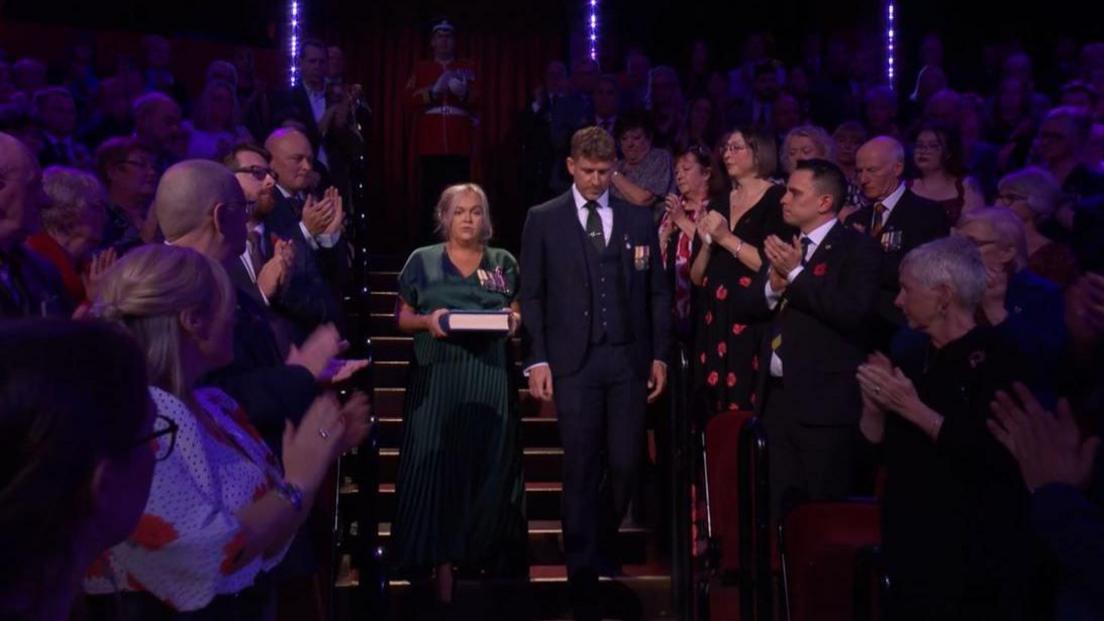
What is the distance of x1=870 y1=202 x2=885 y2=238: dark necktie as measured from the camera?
608 centimetres

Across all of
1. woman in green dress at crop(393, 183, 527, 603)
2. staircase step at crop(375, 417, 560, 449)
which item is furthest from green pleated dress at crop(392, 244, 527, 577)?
staircase step at crop(375, 417, 560, 449)

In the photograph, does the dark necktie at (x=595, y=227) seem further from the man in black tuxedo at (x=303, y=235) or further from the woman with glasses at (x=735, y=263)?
the man in black tuxedo at (x=303, y=235)

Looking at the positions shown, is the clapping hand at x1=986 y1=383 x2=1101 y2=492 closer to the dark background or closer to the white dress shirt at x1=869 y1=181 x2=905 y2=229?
the white dress shirt at x1=869 y1=181 x2=905 y2=229

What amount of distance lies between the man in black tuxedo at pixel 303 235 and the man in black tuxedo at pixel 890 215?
2381 mm

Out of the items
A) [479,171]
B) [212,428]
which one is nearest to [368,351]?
[212,428]

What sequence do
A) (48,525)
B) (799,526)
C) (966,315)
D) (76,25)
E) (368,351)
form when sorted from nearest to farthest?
(48,525) < (966,315) < (799,526) < (368,351) < (76,25)

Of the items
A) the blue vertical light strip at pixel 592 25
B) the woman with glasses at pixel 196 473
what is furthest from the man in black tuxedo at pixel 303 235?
the blue vertical light strip at pixel 592 25

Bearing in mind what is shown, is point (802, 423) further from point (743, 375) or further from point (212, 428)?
point (212, 428)

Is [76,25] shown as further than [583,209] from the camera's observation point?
Yes

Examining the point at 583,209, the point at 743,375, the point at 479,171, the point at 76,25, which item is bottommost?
the point at 743,375

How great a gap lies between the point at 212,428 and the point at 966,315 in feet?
7.49

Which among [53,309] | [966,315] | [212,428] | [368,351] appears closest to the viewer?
[212,428]

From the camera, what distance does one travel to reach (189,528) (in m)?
2.21

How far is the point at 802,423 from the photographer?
5191mm
